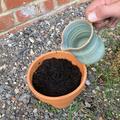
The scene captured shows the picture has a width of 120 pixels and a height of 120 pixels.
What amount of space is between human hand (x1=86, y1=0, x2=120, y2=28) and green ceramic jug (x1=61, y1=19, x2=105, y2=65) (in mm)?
58

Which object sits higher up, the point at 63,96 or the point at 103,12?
the point at 103,12

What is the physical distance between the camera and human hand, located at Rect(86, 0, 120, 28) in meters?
1.55

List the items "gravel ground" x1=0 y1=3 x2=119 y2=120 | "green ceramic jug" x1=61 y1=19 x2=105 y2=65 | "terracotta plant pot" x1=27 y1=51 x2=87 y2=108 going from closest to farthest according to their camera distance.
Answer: "green ceramic jug" x1=61 y1=19 x2=105 y2=65 < "terracotta plant pot" x1=27 y1=51 x2=87 y2=108 < "gravel ground" x1=0 y1=3 x2=119 y2=120

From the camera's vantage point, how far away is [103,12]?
5.10 ft

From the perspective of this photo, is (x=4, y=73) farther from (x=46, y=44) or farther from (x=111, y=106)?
(x=111, y=106)

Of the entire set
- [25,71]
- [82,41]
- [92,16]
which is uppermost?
[92,16]

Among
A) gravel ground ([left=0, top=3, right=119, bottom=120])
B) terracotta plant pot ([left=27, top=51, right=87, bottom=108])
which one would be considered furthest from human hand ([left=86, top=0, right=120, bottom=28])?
gravel ground ([left=0, top=3, right=119, bottom=120])

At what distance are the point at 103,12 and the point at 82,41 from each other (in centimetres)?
32

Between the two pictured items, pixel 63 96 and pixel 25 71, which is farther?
pixel 25 71

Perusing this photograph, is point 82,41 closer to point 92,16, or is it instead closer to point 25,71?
point 92,16

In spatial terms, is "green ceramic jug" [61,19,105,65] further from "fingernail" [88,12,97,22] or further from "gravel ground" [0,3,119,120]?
"gravel ground" [0,3,119,120]

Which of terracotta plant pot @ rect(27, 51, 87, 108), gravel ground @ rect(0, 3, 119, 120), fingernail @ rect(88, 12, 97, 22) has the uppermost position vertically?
fingernail @ rect(88, 12, 97, 22)

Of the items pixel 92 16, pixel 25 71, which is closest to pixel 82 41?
pixel 92 16

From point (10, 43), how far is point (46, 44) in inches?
8.4
